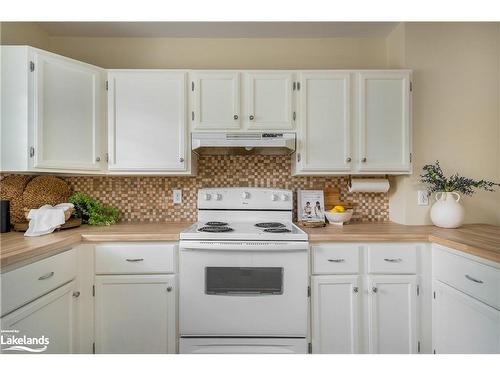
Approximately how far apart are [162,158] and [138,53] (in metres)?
1.03

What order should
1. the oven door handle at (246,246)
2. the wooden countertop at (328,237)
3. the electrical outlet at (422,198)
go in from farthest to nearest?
the electrical outlet at (422,198) < the oven door handle at (246,246) < the wooden countertop at (328,237)

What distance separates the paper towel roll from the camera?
2.17 meters

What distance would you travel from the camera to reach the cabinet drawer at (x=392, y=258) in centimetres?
170

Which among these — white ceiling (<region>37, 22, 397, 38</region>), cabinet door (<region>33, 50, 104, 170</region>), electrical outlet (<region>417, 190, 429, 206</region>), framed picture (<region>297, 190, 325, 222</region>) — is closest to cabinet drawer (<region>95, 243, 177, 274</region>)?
cabinet door (<region>33, 50, 104, 170</region>)

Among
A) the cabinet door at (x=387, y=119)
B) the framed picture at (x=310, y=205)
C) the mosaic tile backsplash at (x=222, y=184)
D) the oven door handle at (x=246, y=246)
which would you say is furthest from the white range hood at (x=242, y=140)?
the oven door handle at (x=246, y=246)

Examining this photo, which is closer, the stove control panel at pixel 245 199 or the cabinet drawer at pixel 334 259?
the cabinet drawer at pixel 334 259

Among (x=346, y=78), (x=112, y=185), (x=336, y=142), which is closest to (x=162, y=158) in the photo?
(x=112, y=185)

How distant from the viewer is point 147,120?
199 centimetres

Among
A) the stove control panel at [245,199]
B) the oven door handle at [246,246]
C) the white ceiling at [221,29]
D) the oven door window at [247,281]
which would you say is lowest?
the oven door window at [247,281]

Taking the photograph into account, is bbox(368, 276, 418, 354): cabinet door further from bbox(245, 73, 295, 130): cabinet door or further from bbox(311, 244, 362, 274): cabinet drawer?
bbox(245, 73, 295, 130): cabinet door

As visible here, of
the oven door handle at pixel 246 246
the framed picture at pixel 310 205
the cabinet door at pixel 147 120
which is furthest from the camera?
the framed picture at pixel 310 205

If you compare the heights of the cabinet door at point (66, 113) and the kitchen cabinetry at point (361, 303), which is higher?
the cabinet door at point (66, 113)

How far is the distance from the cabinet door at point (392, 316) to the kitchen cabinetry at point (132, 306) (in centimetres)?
127

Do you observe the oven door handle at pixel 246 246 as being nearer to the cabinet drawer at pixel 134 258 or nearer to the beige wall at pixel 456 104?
the cabinet drawer at pixel 134 258
